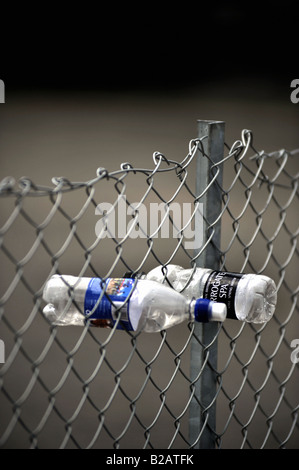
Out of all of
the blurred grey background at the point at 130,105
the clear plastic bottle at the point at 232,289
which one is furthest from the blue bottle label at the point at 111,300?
the blurred grey background at the point at 130,105

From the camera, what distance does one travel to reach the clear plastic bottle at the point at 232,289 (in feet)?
6.54

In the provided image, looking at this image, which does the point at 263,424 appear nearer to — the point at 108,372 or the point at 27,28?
the point at 108,372

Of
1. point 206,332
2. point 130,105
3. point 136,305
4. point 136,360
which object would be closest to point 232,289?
point 206,332

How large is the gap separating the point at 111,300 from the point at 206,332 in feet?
1.32

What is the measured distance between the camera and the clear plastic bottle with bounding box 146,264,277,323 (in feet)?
6.54

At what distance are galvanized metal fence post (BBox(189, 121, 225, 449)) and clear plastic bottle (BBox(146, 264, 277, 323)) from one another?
0.23 ft

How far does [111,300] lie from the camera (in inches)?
69.4

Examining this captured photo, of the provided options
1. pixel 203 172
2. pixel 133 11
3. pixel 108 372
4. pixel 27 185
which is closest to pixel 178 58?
pixel 133 11

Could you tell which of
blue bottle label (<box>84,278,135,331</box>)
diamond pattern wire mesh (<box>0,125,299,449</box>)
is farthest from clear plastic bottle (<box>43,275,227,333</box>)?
diamond pattern wire mesh (<box>0,125,299,449</box>)

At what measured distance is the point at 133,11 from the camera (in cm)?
838

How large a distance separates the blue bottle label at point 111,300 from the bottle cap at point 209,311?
180 mm

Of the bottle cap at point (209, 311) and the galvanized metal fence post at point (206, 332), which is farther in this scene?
the galvanized metal fence post at point (206, 332)

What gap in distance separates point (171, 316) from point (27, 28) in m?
7.13

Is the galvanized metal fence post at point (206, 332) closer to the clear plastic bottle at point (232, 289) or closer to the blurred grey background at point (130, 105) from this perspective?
the clear plastic bottle at point (232, 289)
